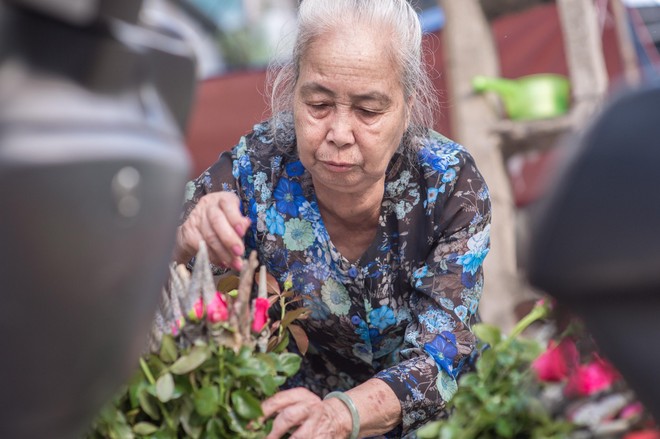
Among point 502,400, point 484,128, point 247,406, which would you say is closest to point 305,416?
point 247,406

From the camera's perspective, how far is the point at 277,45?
2865 millimetres

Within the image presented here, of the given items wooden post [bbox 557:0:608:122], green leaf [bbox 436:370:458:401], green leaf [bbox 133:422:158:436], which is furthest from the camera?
wooden post [bbox 557:0:608:122]

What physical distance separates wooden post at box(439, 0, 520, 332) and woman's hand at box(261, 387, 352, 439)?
137 inches

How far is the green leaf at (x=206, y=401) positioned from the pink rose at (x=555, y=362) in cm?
68

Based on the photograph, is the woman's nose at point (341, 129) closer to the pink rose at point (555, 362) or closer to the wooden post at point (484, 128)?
the pink rose at point (555, 362)

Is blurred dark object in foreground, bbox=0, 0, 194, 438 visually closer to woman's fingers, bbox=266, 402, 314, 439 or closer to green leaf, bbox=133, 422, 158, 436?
green leaf, bbox=133, 422, 158, 436

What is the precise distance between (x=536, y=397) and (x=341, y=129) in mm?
747

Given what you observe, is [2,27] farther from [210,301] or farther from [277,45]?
[277,45]

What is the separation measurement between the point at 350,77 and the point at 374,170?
0.23 meters

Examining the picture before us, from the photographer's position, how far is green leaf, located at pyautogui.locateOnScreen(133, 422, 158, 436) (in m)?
1.96

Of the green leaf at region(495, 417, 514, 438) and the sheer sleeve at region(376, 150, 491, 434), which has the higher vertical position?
the sheer sleeve at region(376, 150, 491, 434)

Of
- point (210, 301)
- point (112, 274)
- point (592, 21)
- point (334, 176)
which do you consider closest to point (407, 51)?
point (334, 176)

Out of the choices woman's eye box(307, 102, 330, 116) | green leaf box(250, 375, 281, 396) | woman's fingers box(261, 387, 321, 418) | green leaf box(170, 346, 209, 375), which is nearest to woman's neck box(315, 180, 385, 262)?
woman's eye box(307, 102, 330, 116)

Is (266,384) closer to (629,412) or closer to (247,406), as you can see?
(247,406)
